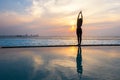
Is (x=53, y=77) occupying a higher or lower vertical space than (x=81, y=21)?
lower

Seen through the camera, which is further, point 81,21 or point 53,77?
point 81,21

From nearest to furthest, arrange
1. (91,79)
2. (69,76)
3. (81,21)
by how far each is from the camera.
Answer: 1. (91,79)
2. (69,76)
3. (81,21)

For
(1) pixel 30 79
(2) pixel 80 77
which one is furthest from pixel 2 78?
(2) pixel 80 77

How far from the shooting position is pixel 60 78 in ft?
19.6

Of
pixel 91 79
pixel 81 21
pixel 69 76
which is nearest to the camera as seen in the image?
pixel 91 79

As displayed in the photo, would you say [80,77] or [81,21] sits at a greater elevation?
[81,21]

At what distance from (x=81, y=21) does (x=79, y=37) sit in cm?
135

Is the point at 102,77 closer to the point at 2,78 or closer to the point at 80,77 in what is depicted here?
the point at 80,77

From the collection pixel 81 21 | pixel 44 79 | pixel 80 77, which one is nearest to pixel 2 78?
pixel 44 79

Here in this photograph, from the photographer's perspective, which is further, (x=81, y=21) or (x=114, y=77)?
(x=81, y=21)

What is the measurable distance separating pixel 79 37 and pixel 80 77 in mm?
11760

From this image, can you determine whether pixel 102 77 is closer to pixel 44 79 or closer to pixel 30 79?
pixel 44 79

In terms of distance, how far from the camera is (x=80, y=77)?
243 inches

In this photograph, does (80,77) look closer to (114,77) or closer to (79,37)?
(114,77)
